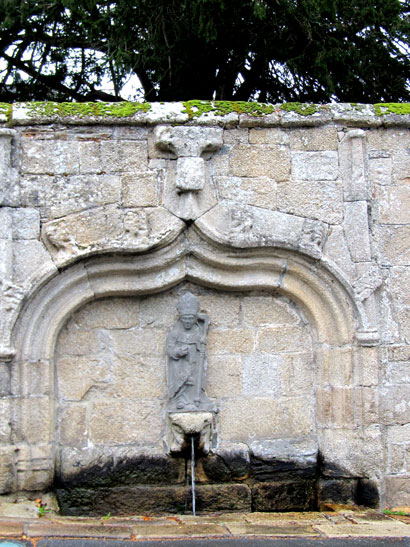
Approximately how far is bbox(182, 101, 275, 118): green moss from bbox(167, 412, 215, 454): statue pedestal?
7.29 ft

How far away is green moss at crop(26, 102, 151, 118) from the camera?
480 cm

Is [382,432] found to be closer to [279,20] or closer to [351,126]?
[351,126]

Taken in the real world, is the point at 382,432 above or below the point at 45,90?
below

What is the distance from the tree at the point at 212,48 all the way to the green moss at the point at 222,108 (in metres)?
1.74

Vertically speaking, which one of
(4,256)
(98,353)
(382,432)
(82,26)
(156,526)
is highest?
(82,26)

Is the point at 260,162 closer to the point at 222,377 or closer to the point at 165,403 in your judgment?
the point at 222,377

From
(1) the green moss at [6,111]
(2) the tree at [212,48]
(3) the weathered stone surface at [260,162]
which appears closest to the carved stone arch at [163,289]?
(3) the weathered stone surface at [260,162]

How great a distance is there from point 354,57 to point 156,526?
5.54m

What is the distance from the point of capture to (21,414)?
4602mm

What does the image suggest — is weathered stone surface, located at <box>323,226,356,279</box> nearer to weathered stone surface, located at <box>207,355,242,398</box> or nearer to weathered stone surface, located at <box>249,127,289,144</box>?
weathered stone surface, located at <box>249,127,289,144</box>

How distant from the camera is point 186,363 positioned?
Answer: 4930 mm

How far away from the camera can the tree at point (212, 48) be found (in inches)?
276

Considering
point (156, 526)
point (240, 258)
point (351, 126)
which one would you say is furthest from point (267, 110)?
point (156, 526)

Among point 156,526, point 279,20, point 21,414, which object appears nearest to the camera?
point 156,526
